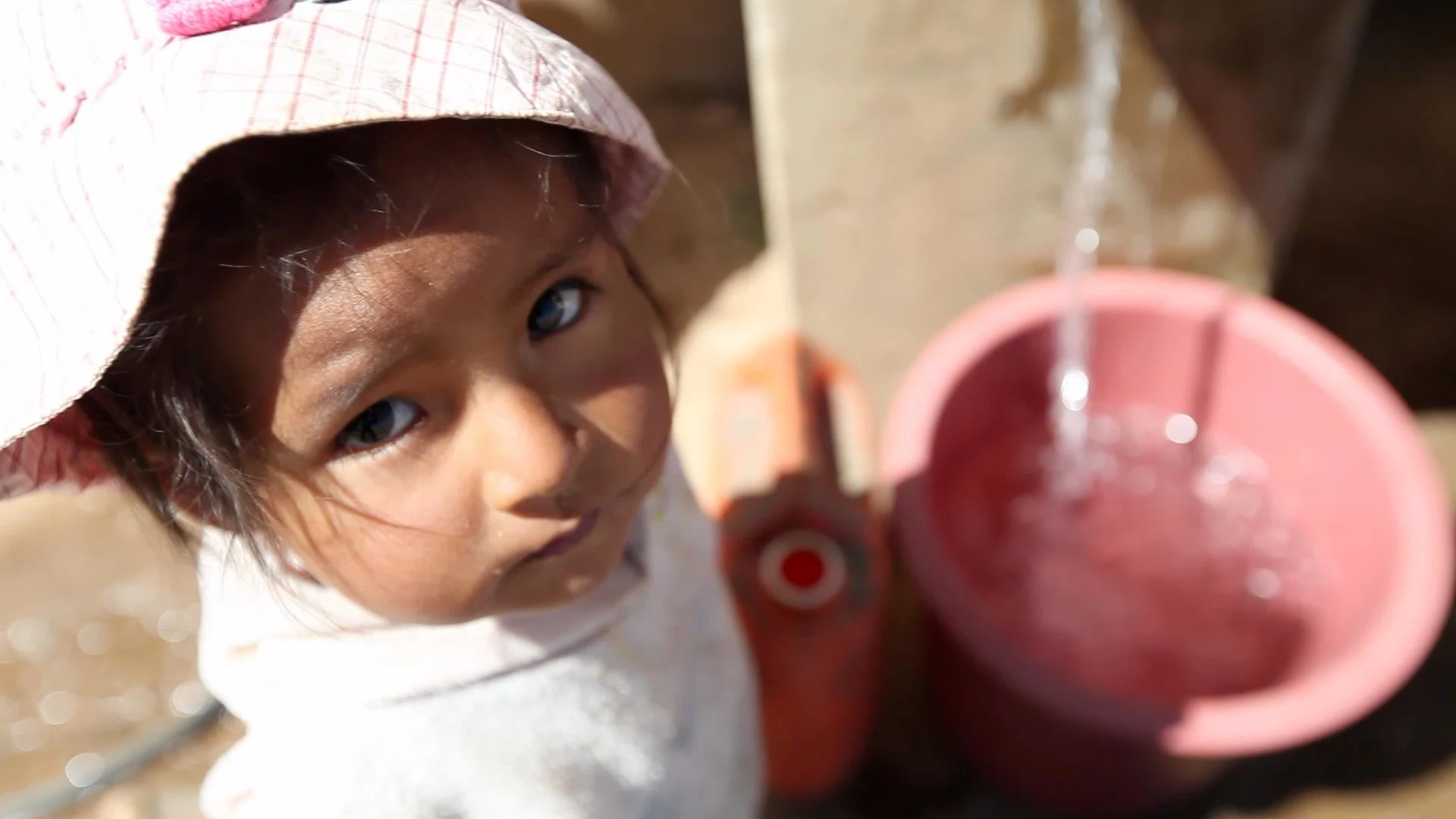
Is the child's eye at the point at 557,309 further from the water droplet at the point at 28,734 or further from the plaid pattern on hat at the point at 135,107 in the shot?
the water droplet at the point at 28,734

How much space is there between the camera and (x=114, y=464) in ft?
1.67

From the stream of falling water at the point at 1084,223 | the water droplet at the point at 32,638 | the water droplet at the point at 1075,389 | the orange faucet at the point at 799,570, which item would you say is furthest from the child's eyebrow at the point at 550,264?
the water droplet at the point at 32,638

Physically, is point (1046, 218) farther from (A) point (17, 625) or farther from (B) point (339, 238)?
(A) point (17, 625)

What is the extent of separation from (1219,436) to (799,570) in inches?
23.2

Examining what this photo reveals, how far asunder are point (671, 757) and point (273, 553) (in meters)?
0.36

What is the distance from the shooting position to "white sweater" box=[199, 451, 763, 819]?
0.60 meters

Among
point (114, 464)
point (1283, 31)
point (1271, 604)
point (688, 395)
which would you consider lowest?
point (1271, 604)

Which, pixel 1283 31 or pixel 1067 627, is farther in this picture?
pixel 1067 627

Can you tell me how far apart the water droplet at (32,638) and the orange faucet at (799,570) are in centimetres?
93

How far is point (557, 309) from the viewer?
54cm

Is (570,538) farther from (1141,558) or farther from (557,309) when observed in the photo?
(1141,558)

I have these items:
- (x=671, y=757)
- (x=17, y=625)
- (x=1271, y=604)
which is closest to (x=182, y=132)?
(x=671, y=757)

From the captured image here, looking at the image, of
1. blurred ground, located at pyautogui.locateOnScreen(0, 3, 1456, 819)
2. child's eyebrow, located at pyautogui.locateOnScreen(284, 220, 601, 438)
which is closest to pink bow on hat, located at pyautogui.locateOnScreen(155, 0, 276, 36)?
child's eyebrow, located at pyautogui.locateOnScreen(284, 220, 601, 438)

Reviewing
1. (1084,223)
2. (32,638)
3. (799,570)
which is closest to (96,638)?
(32,638)
